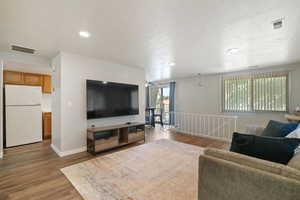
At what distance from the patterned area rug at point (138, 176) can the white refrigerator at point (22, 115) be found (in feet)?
7.54

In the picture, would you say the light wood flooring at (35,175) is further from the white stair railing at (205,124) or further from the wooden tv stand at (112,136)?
the white stair railing at (205,124)

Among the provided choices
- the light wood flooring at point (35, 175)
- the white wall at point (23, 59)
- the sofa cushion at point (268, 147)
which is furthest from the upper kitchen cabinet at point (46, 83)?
the sofa cushion at point (268, 147)

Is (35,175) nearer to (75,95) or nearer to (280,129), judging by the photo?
(75,95)

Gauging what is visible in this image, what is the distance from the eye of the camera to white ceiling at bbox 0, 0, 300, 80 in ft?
4.81

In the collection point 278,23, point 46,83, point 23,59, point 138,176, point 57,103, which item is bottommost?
point 138,176

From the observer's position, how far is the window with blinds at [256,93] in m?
3.77

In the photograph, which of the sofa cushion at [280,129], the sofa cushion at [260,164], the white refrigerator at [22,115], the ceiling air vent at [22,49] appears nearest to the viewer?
the sofa cushion at [260,164]

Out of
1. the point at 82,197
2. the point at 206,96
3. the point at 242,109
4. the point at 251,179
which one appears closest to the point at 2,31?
the point at 82,197

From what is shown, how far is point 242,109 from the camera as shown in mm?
4402

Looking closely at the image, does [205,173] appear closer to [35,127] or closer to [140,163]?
[140,163]

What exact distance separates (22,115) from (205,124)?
5894mm

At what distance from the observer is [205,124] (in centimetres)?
515

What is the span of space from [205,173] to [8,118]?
4.72m

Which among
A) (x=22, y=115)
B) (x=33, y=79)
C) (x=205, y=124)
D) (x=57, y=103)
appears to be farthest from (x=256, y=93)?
(x=33, y=79)
